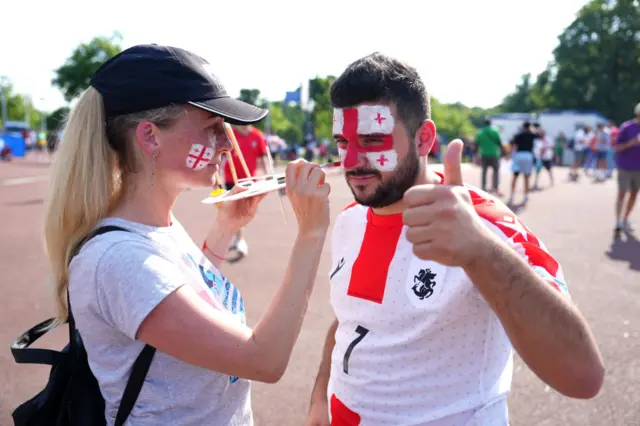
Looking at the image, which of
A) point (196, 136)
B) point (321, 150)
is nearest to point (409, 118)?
point (196, 136)

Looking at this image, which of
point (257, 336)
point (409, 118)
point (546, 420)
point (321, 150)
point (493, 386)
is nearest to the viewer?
point (257, 336)

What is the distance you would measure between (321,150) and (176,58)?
45344 mm

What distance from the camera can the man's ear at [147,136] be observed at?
171 cm

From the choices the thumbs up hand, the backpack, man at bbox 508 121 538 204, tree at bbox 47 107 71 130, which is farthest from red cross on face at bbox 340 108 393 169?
man at bbox 508 121 538 204

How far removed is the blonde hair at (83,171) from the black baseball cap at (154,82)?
0.04m

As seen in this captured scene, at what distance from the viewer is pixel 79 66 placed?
5156 cm

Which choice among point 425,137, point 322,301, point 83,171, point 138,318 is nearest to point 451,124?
point 322,301

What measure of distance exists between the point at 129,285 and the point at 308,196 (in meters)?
0.59

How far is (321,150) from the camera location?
46.8m

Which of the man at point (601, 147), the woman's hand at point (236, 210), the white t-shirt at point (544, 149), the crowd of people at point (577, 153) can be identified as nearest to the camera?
the woman's hand at point (236, 210)

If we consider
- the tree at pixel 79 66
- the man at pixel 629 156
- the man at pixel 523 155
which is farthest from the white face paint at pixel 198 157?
the tree at pixel 79 66

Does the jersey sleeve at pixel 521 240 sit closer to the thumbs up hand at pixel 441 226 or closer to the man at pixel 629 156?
the thumbs up hand at pixel 441 226

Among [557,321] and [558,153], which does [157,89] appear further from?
[558,153]

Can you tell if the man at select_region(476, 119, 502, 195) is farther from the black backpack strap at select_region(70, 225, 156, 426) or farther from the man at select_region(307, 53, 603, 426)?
the black backpack strap at select_region(70, 225, 156, 426)
